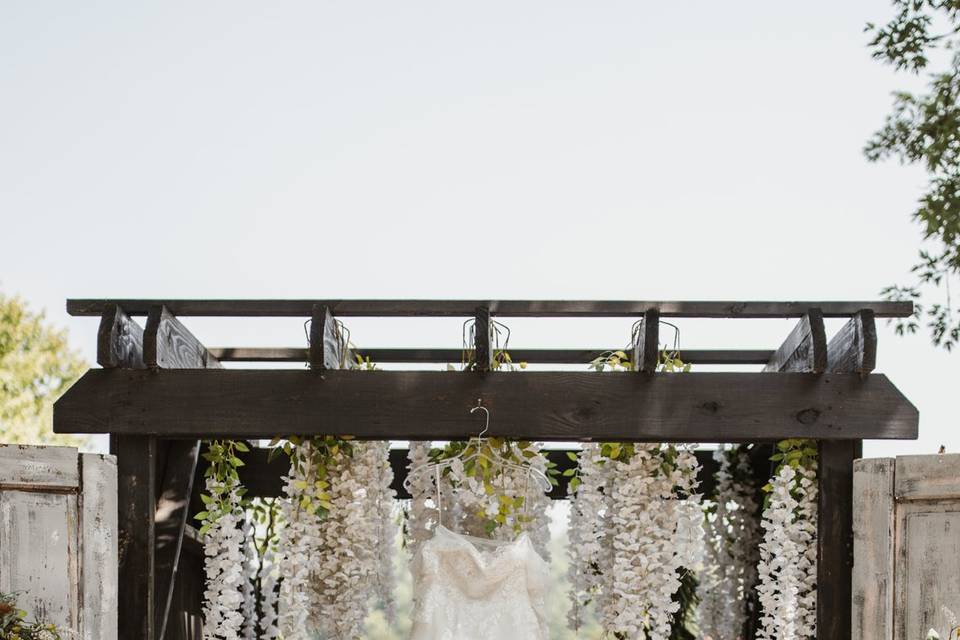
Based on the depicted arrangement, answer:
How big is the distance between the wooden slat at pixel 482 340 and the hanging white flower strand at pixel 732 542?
2.02 metres

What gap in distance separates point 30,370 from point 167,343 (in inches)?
422

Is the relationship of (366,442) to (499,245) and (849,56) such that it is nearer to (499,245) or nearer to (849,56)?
(849,56)

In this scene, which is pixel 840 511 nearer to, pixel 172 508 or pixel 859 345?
pixel 859 345

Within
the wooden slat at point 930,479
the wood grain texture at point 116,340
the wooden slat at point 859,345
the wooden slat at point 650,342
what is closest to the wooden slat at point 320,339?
the wood grain texture at point 116,340

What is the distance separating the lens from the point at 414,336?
72.7 ft

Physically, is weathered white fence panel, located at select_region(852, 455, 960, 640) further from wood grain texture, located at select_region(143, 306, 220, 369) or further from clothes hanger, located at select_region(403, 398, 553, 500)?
wood grain texture, located at select_region(143, 306, 220, 369)

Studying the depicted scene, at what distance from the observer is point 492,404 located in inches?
181

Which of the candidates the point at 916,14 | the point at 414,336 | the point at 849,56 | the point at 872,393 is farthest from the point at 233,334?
the point at 872,393

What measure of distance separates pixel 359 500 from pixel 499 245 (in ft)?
47.0

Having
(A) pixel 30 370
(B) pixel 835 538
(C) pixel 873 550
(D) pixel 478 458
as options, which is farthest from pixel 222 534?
(A) pixel 30 370

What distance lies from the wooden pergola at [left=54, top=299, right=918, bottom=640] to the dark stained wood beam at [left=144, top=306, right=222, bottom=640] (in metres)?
0.03

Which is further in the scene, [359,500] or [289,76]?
[289,76]

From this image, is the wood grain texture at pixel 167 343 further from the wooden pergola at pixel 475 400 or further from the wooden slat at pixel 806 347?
the wooden slat at pixel 806 347

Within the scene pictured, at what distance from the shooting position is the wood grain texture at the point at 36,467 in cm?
451
